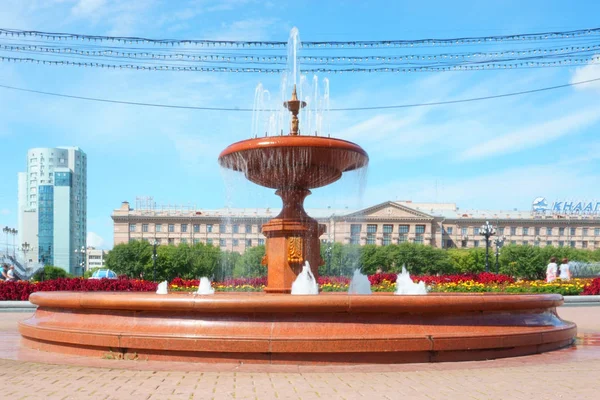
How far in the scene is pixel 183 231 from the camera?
295ft

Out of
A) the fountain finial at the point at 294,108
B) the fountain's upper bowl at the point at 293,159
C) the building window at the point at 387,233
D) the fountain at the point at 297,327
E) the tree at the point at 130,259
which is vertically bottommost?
the tree at the point at 130,259

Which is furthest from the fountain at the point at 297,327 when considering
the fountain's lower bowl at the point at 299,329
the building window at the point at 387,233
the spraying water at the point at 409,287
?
the building window at the point at 387,233

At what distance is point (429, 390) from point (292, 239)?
15.9 ft

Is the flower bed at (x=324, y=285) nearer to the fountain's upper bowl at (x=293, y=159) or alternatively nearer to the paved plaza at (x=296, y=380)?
the fountain's upper bowl at (x=293, y=159)

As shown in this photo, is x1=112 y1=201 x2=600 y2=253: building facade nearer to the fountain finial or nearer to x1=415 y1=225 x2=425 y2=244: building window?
x1=415 y1=225 x2=425 y2=244: building window

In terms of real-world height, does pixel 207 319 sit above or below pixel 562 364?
above

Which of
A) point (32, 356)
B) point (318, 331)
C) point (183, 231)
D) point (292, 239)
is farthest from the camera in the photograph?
point (183, 231)

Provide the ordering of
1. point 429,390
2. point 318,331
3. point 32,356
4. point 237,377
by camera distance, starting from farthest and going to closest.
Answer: point 32,356, point 318,331, point 237,377, point 429,390

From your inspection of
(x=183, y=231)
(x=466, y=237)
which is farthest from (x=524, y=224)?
(x=183, y=231)

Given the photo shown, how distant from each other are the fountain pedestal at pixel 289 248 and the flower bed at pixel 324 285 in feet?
14.8

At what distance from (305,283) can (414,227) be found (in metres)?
83.6

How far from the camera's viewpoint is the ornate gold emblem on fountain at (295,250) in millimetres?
9664

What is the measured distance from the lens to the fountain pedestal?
31.7 feet

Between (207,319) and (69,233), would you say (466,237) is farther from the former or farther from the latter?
(207,319)
